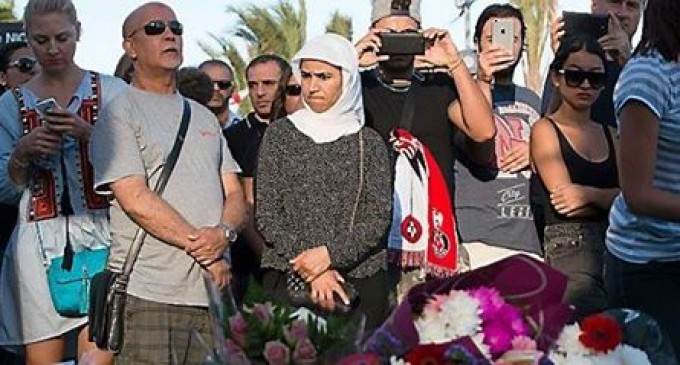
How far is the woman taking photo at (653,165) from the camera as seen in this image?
3939mm

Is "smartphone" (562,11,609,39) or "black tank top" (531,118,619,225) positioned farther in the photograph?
"smartphone" (562,11,609,39)

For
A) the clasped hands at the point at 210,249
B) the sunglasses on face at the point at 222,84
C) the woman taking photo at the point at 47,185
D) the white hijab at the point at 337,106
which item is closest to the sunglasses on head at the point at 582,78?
the white hijab at the point at 337,106

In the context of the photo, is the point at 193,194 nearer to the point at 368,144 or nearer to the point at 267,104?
the point at 368,144

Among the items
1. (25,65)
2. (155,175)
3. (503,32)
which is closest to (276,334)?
(155,175)

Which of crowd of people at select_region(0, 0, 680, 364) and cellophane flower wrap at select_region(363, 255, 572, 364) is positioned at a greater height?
cellophane flower wrap at select_region(363, 255, 572, 364)

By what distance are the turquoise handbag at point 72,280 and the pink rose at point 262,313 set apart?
3.34m

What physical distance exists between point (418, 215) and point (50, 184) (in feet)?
5.08

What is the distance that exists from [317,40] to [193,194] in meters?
0.81

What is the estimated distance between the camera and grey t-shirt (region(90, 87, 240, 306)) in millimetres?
5184

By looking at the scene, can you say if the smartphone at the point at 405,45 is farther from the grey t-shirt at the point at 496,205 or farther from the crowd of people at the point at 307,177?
the grey t-shirt at the point at 496,205

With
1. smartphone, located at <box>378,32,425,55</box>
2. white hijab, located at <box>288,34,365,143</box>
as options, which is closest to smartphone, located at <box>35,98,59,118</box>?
white hijab, located at <box>288,34,365,143</box>

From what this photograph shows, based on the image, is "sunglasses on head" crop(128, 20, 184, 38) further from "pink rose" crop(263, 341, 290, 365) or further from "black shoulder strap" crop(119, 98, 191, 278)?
"pink rose" crop(263, 341, 290, 365)

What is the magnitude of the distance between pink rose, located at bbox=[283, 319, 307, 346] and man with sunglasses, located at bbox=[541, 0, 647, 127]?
3.78 m

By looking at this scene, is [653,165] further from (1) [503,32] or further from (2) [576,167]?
(1) [503,32]
